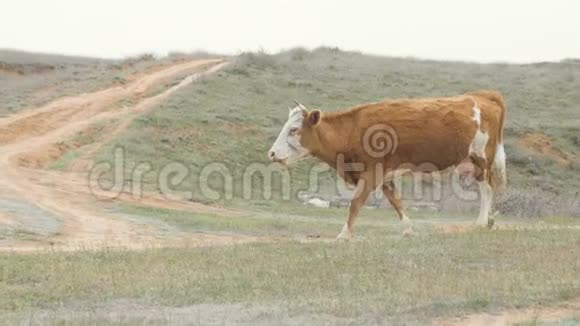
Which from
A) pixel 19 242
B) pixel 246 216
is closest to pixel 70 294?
pixel 19 242

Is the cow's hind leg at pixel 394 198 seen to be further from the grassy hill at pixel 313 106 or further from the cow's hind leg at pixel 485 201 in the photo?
the grassy hill at pixel 313 106

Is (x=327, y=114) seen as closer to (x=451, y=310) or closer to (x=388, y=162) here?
(x=388, y=162)

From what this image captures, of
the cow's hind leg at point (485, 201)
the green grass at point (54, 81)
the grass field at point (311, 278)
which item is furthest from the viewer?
the green grass at point (54, 81)

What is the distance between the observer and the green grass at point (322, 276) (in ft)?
26.9

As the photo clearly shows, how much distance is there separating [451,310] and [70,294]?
3544 millimetres

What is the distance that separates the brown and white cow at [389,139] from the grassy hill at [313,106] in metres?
8.10

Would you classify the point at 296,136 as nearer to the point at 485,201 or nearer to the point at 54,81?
the point at 485,201

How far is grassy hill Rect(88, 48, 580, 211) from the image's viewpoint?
25.1 m

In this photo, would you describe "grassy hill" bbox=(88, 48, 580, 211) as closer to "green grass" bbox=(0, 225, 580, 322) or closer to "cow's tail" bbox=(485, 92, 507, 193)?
"cow's tail" bbox=(485, 92, 507, 193)

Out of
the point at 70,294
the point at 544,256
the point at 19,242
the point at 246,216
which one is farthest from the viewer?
the point at 246,216

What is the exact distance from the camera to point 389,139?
42.3 feet

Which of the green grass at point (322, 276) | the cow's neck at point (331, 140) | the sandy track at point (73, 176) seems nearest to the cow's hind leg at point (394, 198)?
the cow's neck at point (331, 140)

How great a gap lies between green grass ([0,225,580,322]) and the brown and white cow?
1502 mm

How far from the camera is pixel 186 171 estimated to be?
23.2 metres
